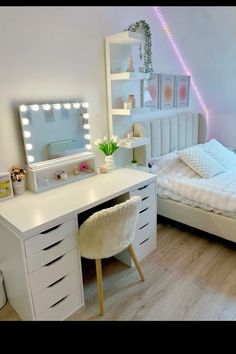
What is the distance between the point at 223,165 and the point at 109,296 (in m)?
1.88

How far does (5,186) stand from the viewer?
5.64ft

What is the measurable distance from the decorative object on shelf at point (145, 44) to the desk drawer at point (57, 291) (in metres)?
2.06

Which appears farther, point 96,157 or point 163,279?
point 96,157

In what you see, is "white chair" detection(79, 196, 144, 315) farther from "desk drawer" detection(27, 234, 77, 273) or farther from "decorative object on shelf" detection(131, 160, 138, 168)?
"decorative object on shelf" detection(131, 160, 138, 168)

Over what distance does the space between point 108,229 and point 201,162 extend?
5.11 feet

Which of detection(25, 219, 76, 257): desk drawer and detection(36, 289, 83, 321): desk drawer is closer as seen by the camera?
detection(25, 219, 76, 257): desk drawer

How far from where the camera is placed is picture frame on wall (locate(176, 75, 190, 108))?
3.31 meters

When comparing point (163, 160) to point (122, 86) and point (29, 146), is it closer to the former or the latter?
point (122, 86)

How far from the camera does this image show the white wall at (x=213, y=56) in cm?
286

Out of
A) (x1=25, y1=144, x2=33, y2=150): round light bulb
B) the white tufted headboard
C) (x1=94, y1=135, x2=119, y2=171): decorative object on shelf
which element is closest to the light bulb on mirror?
(x1=25, y1=144, x2=33, y2=150): round light bulb
